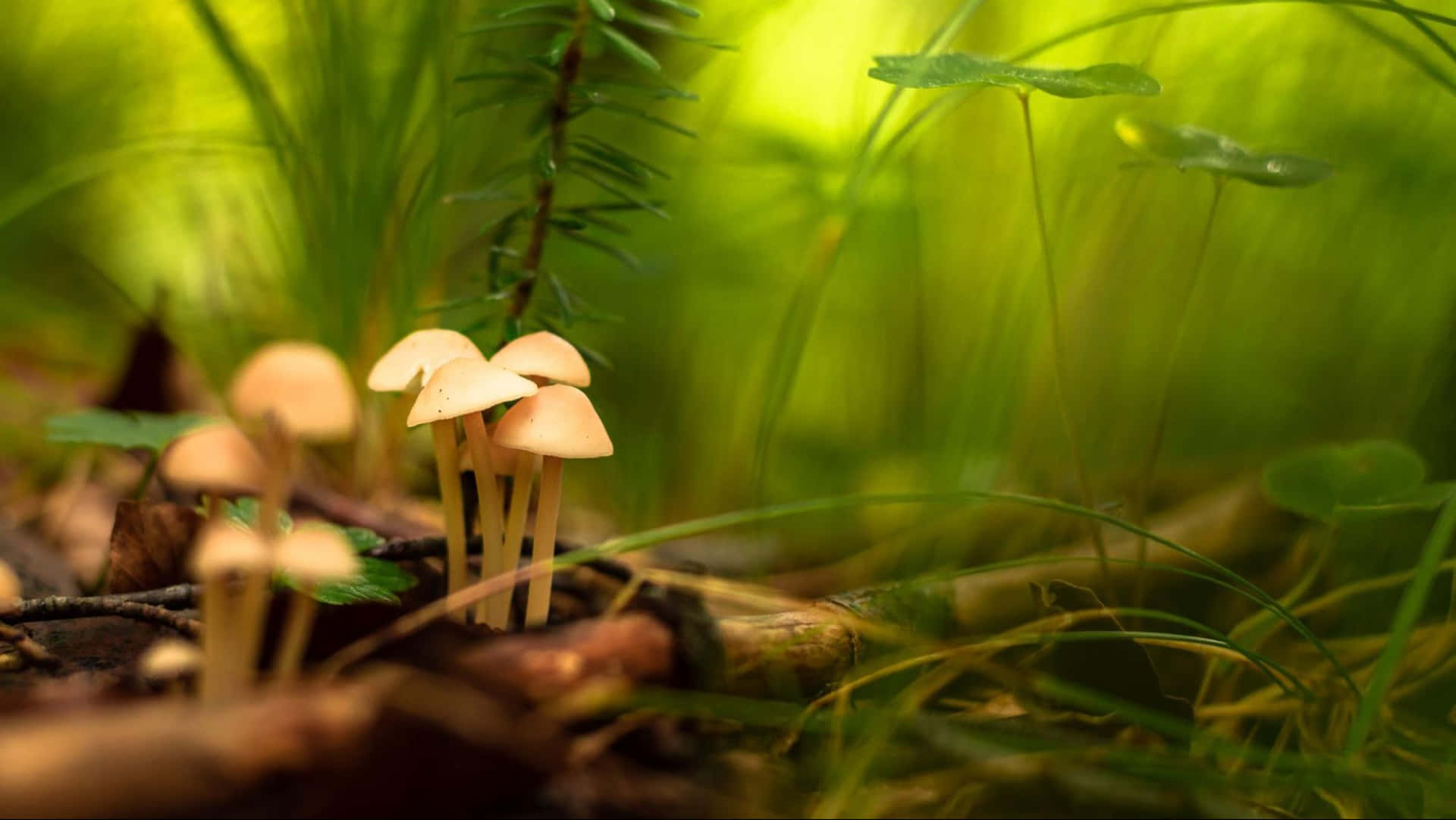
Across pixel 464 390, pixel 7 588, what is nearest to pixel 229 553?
pixel 464 390

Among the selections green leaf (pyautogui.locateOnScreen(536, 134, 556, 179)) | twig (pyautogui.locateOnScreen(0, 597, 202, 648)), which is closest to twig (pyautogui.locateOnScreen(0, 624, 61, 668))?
twig (pyautogui.locateOnScreen(0, 597, 202, 648))

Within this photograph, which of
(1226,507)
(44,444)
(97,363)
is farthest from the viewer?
(97,363)

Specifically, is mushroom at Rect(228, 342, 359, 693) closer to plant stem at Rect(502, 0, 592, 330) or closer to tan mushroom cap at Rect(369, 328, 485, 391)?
tan mushroom cap at Rect(369, 328, 485, 391)

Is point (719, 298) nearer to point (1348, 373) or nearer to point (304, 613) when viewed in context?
point (1348, 373)

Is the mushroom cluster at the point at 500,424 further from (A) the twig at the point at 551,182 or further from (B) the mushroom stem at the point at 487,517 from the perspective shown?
(A) the twig at the point at 551,182

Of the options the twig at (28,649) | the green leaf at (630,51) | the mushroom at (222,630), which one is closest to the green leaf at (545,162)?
the green leaf at (630,51)

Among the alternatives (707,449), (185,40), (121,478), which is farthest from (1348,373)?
(185,40)
